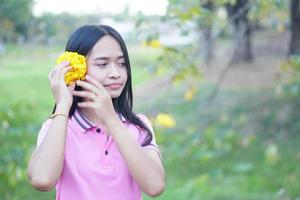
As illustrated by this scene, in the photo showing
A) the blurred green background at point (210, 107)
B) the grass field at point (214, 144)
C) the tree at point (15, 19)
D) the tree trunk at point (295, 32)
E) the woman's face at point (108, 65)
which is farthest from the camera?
the tree at point (15, 19)

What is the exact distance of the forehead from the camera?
1607 mm

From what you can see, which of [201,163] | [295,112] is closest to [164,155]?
[201,163]

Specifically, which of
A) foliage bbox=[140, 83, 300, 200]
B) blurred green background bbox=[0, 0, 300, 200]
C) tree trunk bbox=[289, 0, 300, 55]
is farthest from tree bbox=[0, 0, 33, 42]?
tree trunk bbox=[289, 0, 300, 55]

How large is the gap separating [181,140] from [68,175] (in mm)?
Result: 5154

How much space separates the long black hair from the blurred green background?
1.96m

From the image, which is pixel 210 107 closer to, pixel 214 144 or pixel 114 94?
pixel 214 144

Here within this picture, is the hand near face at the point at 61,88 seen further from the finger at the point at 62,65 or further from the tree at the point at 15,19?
the tree at the point at 15,19

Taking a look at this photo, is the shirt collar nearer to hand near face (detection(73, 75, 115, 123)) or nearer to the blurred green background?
hand near face (detection(73, 75, 115, 123))

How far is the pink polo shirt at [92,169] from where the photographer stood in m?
1.53

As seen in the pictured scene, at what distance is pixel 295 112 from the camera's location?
264 inches

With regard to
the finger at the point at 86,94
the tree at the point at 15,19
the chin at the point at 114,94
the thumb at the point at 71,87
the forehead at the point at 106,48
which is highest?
the tree at the point at 15,19

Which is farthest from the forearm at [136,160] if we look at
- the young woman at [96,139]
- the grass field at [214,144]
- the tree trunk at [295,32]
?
the tree trunk at [295,32]

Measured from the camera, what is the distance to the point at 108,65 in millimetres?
1606

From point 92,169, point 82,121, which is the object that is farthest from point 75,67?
point 92,169
